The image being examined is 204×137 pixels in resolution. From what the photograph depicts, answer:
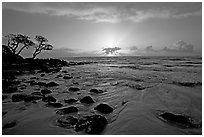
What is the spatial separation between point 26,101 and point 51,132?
314 cm

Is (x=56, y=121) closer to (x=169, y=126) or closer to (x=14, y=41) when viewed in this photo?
(x=169, y=126)

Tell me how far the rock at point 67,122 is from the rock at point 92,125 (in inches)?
6.4

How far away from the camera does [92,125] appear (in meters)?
4.06

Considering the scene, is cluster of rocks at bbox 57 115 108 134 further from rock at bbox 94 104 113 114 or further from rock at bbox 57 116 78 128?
rock at bbox 94 104 113 114

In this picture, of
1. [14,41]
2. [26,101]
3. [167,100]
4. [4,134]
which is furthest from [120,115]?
[14,41]

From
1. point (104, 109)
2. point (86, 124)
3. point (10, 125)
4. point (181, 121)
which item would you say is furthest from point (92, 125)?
point (181, 121)

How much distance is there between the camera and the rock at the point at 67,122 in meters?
4.29

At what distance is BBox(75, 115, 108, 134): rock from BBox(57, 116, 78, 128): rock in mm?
163

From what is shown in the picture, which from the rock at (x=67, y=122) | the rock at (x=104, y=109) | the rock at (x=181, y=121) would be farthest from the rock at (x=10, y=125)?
the rock at (x=181, y=121)

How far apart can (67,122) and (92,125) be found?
87 centimetres

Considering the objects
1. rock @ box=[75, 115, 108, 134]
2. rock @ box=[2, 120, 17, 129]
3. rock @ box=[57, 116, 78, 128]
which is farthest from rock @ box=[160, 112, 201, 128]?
rock @ box=[2, 120, 17, 129]

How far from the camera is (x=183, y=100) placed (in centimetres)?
699

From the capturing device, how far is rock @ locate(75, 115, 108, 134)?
3948 mm

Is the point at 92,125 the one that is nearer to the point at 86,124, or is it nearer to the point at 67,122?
the point at 86,124
